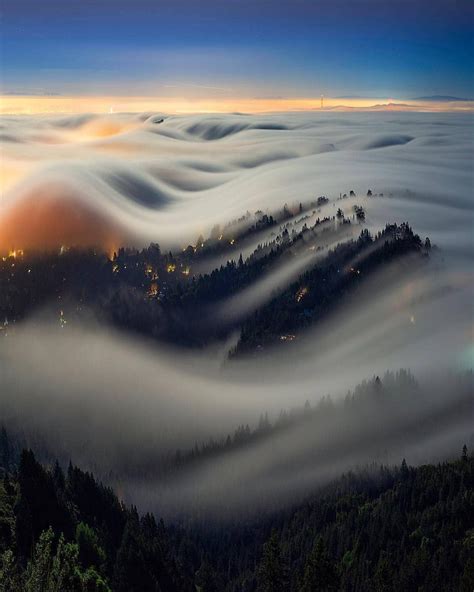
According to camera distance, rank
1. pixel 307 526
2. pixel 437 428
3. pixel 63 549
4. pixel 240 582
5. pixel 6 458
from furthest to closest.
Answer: pixel 437 428
pixel 6 458
pixel 307 526
pixel 240 582
pixel 63 549

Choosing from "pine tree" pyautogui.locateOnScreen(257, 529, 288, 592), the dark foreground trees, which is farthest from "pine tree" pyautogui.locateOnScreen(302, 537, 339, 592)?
"pine tree" pyautogui.locateOnScreen(257, 529, 288, 592)

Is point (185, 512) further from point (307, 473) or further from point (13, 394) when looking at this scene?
point (13, 394)

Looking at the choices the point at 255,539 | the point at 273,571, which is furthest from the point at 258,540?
the point at 273,571

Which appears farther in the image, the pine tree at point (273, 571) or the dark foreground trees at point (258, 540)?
the pine tree at point (273, 571)

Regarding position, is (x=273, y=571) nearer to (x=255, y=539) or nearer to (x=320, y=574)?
→ (x=320, y=574)

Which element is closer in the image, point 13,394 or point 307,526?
point 307,526

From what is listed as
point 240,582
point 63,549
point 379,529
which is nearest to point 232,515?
point 240,582

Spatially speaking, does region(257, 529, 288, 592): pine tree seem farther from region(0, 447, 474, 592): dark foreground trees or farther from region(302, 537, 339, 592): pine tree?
region(302, 537, 339, 592): pine tree

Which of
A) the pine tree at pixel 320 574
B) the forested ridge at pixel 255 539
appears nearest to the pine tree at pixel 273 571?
the forested ridge at pixel 255 539

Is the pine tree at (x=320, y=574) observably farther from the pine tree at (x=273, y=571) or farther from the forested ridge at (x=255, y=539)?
the pine tree at (x=273, y=571)
